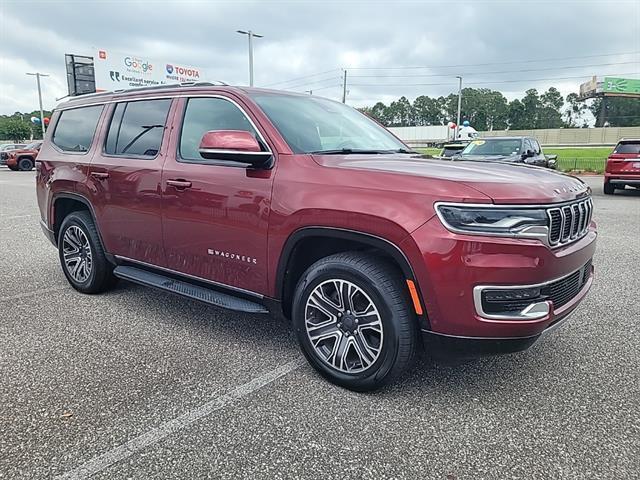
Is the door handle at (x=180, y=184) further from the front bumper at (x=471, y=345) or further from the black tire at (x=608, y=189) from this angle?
the black tire at (x=608, y=189)

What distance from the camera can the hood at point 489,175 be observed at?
2.57 m

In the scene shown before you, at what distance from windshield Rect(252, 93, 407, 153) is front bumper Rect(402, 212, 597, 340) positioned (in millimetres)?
1170

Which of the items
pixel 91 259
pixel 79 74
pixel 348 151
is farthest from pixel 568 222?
pixel 79 74

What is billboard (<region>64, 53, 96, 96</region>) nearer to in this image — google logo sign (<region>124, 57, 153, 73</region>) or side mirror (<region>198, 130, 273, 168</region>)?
google logo sign (<region>124, 57, 153, 73</region>)

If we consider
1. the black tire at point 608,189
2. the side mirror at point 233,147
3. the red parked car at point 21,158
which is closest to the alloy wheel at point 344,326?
the side mirror at point 233,147

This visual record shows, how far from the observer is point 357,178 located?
2.86 m

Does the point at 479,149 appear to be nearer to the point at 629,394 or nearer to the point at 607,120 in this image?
the point at 629,394

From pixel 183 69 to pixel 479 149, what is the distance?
3038cm

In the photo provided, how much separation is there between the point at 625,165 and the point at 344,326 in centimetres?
1358

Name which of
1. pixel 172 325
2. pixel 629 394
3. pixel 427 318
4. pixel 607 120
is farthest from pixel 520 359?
pixel 607 120

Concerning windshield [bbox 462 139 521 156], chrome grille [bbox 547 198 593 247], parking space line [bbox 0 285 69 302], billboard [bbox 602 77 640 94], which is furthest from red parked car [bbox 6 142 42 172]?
billboard [bbox 602 77 640 94]

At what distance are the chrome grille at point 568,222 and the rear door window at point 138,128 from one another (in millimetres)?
2888

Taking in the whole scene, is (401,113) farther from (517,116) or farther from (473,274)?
(473,274)

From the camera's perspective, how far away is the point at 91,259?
4715 mm
